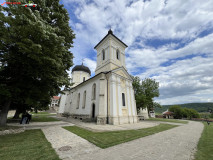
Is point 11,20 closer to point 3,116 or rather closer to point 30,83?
point 30,83

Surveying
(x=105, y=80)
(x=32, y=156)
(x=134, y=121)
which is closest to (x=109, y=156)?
(x=32, y=156)

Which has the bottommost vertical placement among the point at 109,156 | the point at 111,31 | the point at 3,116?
the point at 109,156

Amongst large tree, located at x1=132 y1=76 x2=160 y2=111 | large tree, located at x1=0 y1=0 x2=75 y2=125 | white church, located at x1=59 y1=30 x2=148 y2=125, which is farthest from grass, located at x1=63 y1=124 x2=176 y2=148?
large tree, located at x1=132 y1=76 x2=160 y2=111

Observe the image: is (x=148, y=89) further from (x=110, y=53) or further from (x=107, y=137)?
(x=107, y=137)

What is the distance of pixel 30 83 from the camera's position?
8.75 m

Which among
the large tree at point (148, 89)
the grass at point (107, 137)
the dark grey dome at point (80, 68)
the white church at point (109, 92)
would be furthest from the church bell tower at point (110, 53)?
the grass at point (107, 137)

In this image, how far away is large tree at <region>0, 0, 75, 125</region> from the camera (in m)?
5.73

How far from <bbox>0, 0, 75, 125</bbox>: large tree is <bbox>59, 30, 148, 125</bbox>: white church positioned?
776cm

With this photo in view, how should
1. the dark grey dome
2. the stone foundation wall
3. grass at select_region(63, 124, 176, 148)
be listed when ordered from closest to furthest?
grass at select_region(63, 124, 176, 148), the stone foundation wall, the dark grey dome

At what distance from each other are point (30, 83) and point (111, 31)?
18.8 m

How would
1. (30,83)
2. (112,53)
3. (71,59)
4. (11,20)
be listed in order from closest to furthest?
(11,20), (30,83), (71,59), (112,53)

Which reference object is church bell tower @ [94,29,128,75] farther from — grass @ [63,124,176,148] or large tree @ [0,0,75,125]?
grass @ [63,124,176,148]

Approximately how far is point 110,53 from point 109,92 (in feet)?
27.2

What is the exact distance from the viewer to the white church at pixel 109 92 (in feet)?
50.2
